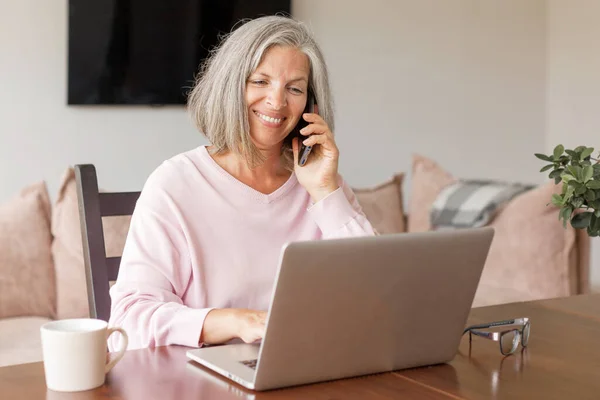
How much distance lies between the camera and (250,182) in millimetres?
1794

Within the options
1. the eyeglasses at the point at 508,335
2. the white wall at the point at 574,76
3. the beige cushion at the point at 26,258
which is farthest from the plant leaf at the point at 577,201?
the white wall at the point at 574,76

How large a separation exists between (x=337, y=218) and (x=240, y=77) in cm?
34

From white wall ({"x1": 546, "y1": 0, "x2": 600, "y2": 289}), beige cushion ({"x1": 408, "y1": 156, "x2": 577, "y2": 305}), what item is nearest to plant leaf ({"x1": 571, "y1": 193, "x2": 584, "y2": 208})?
beige cushion ({"x1": 408, "y1": 156, "x2": 577, "y2": 305})

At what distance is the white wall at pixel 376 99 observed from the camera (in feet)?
10.4

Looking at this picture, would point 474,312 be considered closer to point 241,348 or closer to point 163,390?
point 241,348

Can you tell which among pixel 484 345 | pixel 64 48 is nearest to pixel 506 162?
pixel 64 48

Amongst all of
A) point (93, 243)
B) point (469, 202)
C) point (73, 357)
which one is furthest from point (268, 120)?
point (469, 202)

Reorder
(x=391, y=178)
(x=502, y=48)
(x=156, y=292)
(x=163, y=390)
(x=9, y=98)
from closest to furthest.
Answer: (x=163, y=390) → (x=156, y=292) → (x=9, y=98) → (x=391, y=178) → (x=502, y=48)

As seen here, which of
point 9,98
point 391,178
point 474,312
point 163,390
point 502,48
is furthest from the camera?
point 502,48

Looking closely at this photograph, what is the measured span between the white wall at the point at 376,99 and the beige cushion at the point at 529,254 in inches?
31.7

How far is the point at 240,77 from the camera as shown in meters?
1.72

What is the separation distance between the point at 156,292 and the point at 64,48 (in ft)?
6.36

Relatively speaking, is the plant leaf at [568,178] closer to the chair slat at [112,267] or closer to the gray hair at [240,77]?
the gray hair at [240,77]

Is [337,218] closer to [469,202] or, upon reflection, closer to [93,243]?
[93,243]
